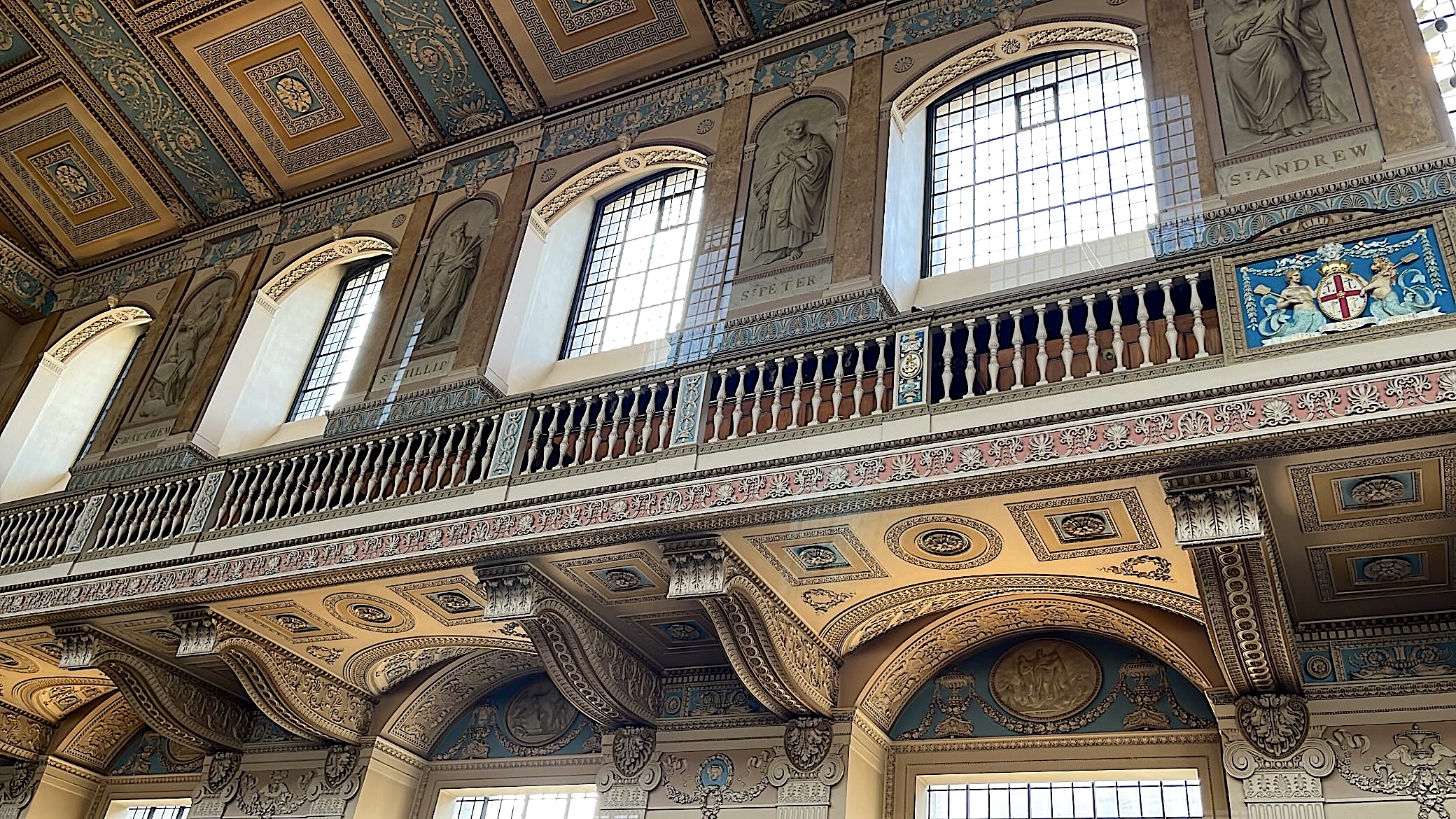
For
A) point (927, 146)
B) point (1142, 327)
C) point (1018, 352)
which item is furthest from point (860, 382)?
point (927, 146)

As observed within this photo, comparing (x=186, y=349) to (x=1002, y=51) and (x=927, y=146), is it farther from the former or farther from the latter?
(x=1002, y=51)

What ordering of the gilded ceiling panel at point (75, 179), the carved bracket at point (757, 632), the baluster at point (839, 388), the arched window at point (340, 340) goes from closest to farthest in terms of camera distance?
1. the baluster at point (839, 388)
2. the carved bracket at point (757, 632)
3. the arched window at point (340, 340)
4. the gilded ceiling panel at point (75, 179)

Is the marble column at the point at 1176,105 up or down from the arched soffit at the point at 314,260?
down

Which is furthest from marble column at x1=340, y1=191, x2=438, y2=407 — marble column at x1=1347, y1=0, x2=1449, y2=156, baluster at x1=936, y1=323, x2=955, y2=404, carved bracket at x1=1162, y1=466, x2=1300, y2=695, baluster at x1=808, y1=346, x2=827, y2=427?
marble column at x1=1347, y1=0, x2=1449, y2=156

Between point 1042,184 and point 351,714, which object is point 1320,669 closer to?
point 1042,184

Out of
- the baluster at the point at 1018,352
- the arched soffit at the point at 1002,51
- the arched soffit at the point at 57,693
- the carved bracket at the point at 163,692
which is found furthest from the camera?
the arched soffit at the point at 57,693

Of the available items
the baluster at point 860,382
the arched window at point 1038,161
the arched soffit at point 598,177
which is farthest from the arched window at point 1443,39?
the arched soffit at point 598,177

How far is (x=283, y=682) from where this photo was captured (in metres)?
12.0

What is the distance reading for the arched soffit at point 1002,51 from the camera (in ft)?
34.9

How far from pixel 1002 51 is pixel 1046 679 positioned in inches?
229

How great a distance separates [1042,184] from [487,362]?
560 centimetres

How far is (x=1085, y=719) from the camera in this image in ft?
32.2

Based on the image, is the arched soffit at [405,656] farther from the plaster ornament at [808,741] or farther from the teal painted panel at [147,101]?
the teal painted panel at [147,101]

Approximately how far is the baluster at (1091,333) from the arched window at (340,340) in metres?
9.01
